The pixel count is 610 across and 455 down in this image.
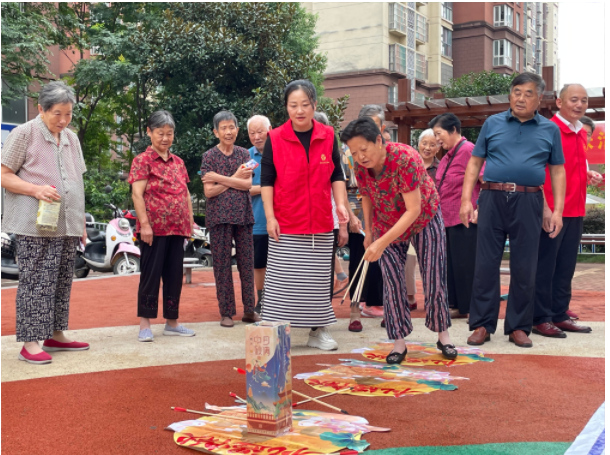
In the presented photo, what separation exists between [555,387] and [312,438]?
160 centimetres

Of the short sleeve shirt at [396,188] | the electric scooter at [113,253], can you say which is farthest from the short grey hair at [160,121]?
the electric scooter at [113,253]

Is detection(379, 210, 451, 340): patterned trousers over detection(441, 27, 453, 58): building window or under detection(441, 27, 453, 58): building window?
under

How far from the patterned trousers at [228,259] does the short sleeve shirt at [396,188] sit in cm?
186

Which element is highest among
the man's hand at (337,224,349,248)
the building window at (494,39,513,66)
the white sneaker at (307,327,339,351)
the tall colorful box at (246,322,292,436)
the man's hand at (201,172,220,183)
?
the building window at (494,39,513,66)

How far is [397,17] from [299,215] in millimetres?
31481

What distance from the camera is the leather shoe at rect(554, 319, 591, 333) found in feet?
18.0

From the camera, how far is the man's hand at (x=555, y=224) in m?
5.06

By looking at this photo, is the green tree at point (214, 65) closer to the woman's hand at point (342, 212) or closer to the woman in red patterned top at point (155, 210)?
the woman in red patterned top at point (155, 210)

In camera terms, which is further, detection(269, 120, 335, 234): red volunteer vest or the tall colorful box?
detection(269, 120, 335, 234): red volunteer vest

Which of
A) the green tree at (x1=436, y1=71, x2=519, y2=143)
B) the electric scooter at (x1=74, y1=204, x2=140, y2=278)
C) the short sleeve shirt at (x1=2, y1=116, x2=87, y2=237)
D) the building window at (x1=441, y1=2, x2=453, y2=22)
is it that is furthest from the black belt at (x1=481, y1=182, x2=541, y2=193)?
the building window at (x1=441, y1=2, x2=453, y2=22)

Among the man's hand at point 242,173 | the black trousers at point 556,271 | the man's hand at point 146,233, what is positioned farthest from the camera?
the man's hand at point 242,173

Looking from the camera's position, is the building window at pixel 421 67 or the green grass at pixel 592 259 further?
the building window at pixel 421 67

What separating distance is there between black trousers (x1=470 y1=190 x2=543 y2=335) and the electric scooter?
8.00 metres

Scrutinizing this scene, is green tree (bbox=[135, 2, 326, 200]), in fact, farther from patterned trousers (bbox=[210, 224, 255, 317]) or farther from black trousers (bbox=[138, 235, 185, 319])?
black trousers (bbox=[138, 235, 185, 319])
